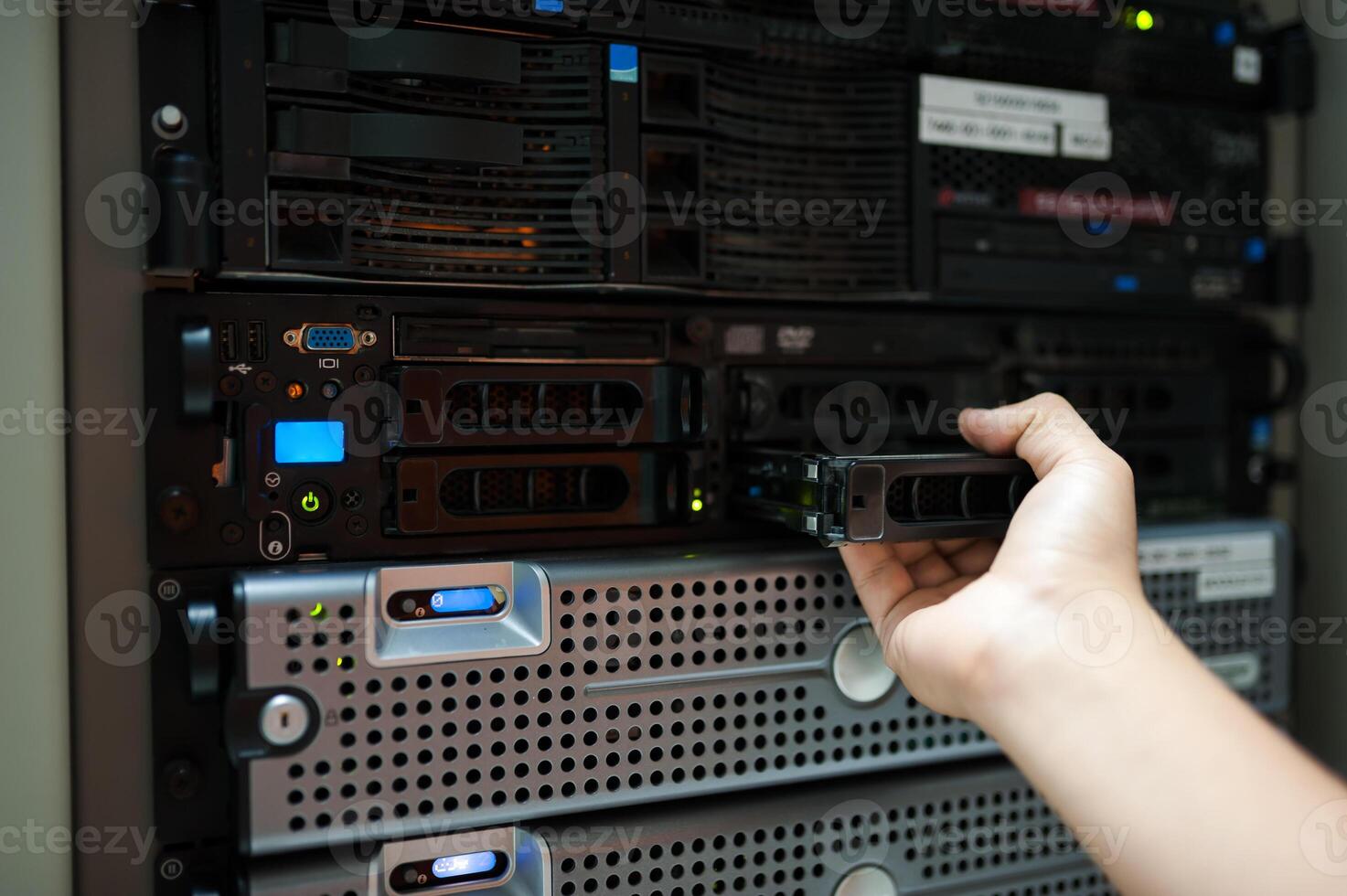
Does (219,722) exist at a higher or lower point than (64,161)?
lower

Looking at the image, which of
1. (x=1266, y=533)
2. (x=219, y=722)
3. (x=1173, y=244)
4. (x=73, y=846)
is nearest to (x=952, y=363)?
(x=1173, y=244)

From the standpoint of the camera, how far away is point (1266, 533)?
1.09 metres

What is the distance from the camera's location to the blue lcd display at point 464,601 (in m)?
0.79

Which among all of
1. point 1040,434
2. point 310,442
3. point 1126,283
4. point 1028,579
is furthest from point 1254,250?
point 310,442

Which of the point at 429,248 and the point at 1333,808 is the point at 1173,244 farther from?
the point at 429,248

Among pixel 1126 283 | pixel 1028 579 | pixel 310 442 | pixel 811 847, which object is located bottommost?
Answer: pixel 811 847

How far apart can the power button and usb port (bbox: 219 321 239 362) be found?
0.11 metres

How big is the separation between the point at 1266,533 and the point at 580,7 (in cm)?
89

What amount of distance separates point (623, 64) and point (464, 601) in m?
0.47

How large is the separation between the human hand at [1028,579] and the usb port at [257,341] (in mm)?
509

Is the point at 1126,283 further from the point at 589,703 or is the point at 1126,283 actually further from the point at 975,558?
the point at 589,703

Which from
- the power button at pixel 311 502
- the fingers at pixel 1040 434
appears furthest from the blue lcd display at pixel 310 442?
the fingers at pixel 1040 434

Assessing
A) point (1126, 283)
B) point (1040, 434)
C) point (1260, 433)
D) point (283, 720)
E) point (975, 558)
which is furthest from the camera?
point (1260, 433)

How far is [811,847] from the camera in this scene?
35.6 inches
